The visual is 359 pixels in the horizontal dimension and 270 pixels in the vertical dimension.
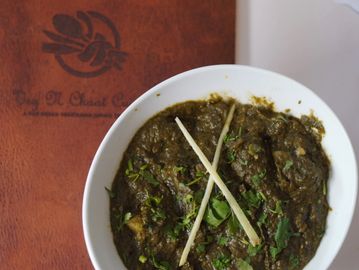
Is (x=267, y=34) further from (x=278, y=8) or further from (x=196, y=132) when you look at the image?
(x=196, y=132)

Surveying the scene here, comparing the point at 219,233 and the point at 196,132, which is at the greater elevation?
the point at 196,132

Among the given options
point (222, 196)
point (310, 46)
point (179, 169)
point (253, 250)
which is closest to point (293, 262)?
point (253, 250)

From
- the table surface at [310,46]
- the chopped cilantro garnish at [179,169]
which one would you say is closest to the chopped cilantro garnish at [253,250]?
the chopped cilantro garnish at [179,169]

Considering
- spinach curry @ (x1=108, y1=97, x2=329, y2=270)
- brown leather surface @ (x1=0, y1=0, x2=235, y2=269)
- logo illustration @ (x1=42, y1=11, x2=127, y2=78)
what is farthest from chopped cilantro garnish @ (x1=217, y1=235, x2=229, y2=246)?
logo illustration @ (x1=42, y1=11, x2=127, y2=78)

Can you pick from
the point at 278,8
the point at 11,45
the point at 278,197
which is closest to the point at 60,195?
the point at 11,45

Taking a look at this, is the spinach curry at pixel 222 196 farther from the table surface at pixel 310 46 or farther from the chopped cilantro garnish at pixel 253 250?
the table surface at pixel 310 46
